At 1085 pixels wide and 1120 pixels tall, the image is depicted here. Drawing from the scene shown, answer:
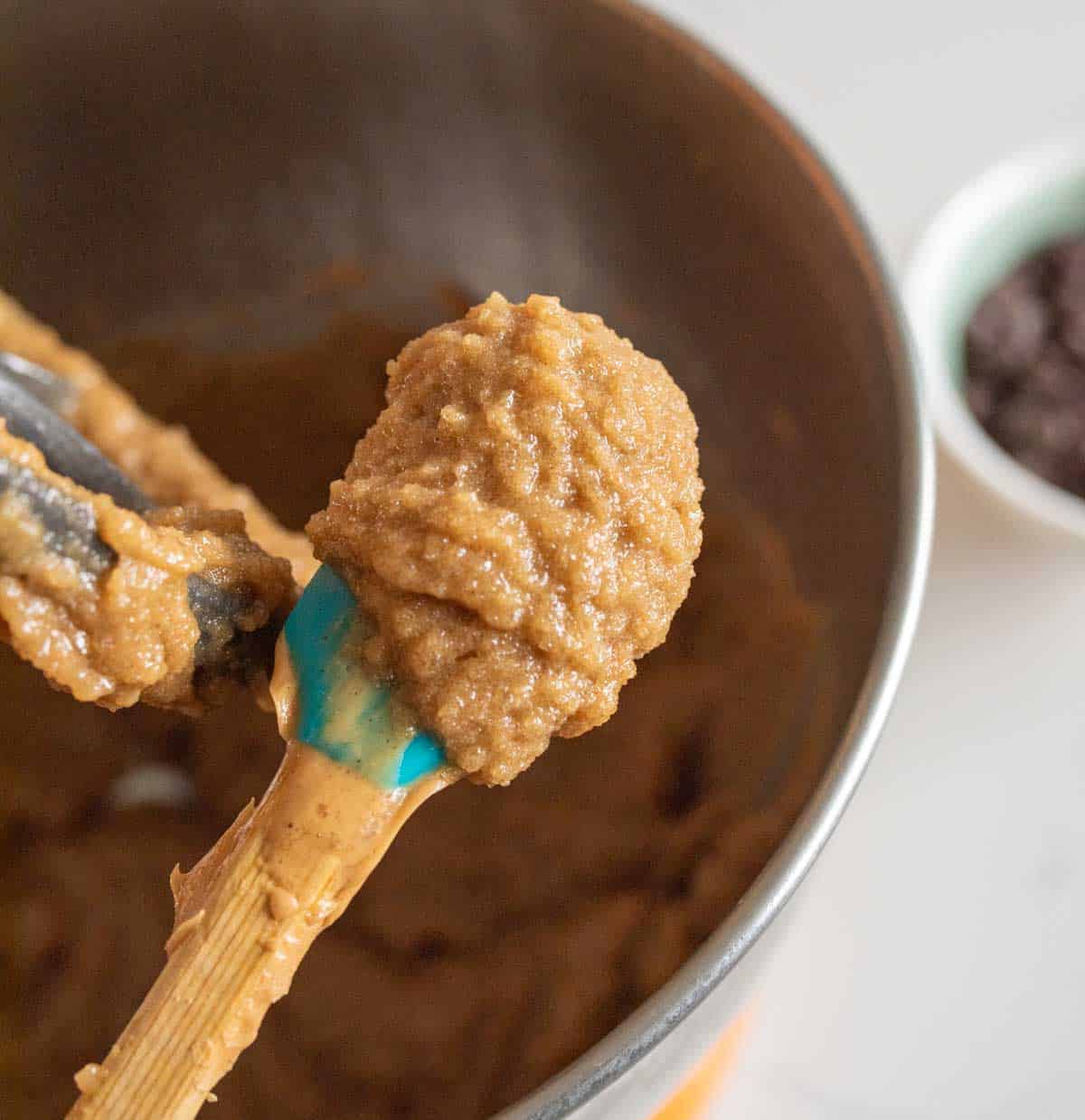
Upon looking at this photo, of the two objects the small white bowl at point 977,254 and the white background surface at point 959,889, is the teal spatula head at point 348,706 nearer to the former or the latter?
the white background surface at point 959,889

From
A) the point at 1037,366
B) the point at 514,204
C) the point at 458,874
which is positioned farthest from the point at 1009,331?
Result: the point at 458,874

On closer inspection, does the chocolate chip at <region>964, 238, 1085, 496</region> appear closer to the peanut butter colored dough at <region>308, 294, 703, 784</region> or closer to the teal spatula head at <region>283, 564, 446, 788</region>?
the peanut butter colored dough at <region>308, 294, 703, 784</region>

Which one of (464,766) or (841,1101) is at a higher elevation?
(464,766)

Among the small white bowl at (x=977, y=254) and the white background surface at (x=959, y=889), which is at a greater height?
the small white bowl at (x=977, y=254)

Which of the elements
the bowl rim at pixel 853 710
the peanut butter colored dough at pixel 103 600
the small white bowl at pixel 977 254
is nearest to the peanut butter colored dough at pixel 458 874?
the bowl rim at pixel 853 710

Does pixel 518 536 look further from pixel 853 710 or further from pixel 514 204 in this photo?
pixel 514 204

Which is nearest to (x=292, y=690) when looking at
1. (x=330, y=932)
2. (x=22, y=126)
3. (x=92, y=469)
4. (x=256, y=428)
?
(x=92, y=469)

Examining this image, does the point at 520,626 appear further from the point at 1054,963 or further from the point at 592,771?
the point at 1054,963
